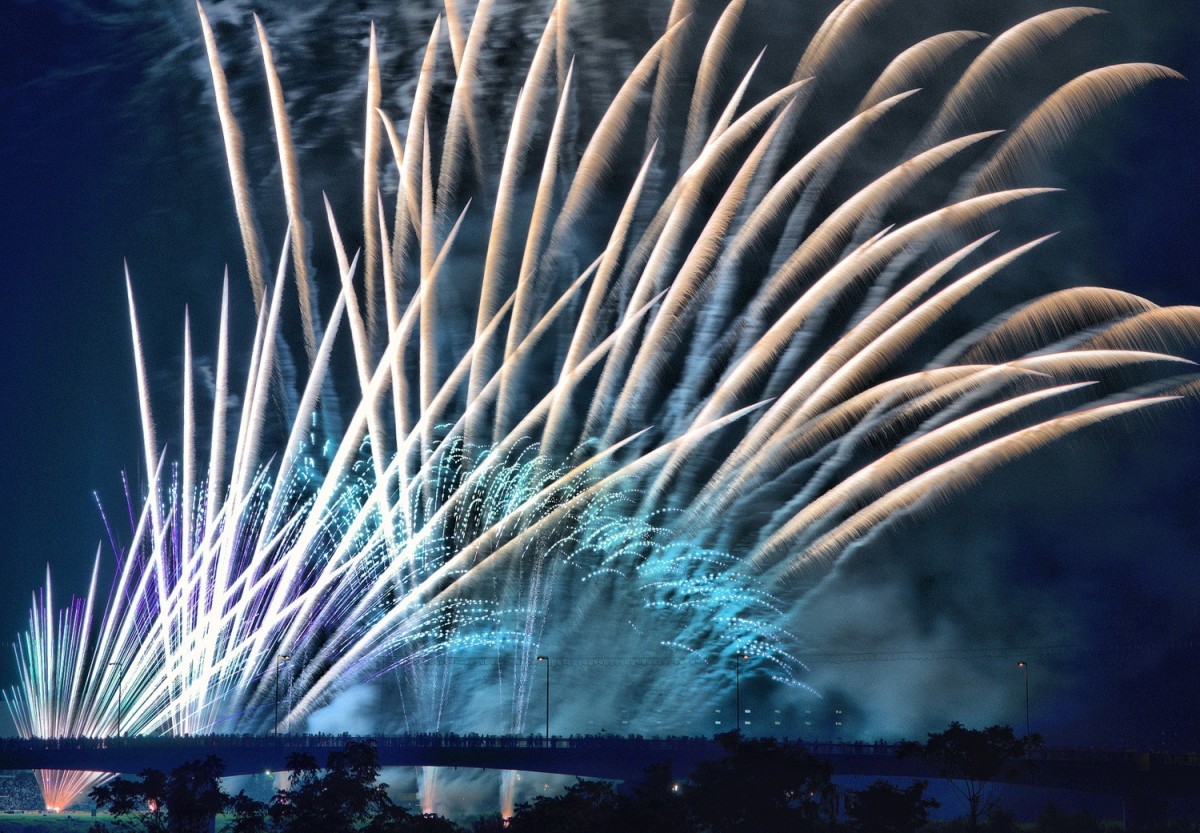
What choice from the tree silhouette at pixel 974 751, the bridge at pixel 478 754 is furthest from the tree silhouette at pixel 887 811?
the bridge at pixel 478 754

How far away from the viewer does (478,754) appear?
182ft

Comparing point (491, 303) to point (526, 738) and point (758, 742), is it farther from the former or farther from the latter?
point (526, 738)

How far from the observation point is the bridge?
2090 inches

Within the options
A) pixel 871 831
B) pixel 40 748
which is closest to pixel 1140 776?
pixel 871 831

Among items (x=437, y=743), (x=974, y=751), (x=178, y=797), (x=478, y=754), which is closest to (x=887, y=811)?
(x=974, y=751)

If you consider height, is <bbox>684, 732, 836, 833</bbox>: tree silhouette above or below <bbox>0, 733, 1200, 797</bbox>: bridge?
below

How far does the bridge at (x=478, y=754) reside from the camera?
53.1 m

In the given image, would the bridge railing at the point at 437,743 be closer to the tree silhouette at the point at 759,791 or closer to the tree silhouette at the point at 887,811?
the tree silhouette at the point at 759,791

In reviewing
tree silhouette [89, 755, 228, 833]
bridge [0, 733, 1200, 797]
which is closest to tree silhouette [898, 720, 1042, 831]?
bridge [0, 733, 1200, 797]

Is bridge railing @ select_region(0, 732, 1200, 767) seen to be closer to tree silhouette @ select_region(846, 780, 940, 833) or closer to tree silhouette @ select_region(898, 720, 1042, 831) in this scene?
tree silhouette @ select_region(898, 720, 1042, 831)

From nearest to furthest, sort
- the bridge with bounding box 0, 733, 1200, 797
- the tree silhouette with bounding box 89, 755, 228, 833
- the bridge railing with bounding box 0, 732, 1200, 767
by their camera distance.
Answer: the tree silhouette with bounding box 89, 755, 228, 833, the bridge with bounding box 0, 733, 1200, 797, the bridge railing with bounding box 0, 732, 1200, 767

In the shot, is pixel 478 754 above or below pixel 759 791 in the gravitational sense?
above

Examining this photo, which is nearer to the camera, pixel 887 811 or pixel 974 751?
pixel 887 811

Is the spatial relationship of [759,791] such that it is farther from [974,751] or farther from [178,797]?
[178,797]
